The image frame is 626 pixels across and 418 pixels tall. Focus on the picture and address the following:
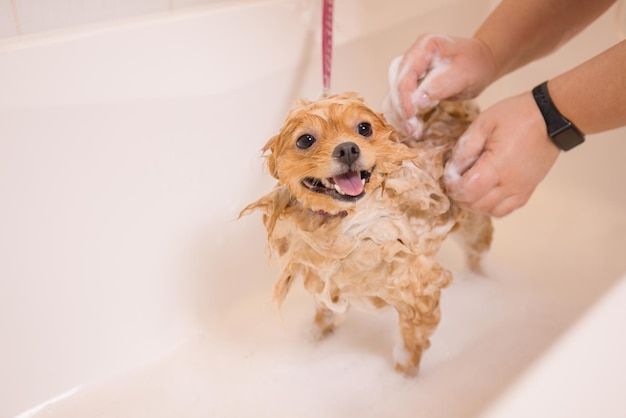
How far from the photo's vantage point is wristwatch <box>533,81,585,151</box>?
0.99 meters

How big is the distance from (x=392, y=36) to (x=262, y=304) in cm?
71

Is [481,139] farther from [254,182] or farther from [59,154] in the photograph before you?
[59,154]

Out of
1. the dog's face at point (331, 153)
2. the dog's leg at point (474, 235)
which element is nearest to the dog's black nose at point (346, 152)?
the dog's face at point (331, 153)

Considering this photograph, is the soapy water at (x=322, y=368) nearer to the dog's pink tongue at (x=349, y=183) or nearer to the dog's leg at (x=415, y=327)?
the dog's leg at (x=415, y=327)

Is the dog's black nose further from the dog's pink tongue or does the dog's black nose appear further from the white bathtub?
the white bathtub

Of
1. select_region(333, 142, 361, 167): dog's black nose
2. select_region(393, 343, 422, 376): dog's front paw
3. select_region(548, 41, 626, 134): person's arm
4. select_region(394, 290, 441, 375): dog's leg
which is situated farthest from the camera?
select_region(393, 343, 422, 376): dog's front paw

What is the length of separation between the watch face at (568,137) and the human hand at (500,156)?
12 millimetres

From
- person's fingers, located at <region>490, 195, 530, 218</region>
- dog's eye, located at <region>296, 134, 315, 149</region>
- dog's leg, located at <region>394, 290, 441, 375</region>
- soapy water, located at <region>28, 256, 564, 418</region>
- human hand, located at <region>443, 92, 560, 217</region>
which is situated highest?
dog's eye, located at <region>296, 134, 315, 149</region>

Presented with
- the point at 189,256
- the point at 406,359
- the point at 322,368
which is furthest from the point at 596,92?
the point at 189,256

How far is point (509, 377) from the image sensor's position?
1251 mm

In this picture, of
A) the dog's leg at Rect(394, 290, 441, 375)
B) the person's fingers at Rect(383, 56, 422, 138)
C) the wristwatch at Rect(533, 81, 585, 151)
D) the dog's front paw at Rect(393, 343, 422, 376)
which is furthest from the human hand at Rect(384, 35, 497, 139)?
the dog's front paw at Rect(393, 343, 422, 376)

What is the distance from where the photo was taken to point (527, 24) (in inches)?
46.6

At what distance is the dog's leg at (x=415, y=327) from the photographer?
103cm

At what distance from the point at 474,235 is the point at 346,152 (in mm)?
630
